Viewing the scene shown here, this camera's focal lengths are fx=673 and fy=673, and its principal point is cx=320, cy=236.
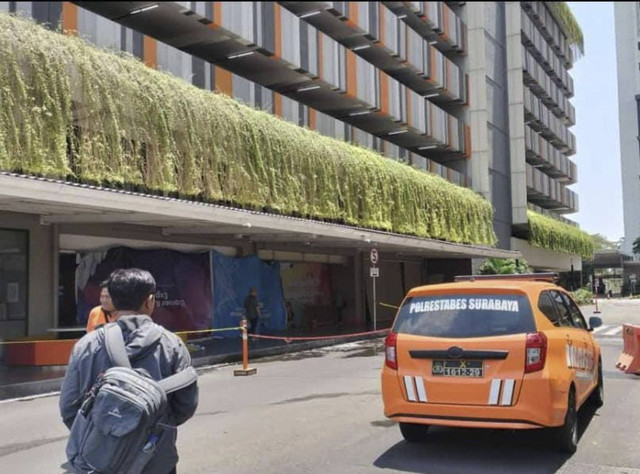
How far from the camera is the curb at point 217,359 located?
1098 cm

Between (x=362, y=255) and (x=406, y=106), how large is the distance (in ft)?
31.7

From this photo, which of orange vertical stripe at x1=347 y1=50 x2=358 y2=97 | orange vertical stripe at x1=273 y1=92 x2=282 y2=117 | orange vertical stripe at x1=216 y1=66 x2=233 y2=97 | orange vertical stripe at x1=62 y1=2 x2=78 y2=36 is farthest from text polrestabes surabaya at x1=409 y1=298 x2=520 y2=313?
orange vertical stripe at x1=347 y1=50 x2=358 y2=97

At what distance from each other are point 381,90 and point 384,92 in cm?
30

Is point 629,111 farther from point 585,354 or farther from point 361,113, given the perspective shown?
point 585,354

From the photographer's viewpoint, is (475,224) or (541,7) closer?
(475,224)

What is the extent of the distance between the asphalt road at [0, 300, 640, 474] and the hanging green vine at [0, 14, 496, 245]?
5.65m

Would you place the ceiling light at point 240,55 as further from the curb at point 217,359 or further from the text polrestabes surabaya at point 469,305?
the text polrestabes surabaya at point 469,305

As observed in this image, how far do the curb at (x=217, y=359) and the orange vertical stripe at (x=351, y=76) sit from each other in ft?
38.5

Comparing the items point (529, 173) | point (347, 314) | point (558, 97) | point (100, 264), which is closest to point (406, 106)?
point (347, 314)

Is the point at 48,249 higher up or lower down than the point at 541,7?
lower down

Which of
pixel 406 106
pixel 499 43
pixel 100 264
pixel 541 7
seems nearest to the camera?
pixel 100 264

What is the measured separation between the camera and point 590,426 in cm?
769

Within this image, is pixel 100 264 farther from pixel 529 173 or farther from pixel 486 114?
pixel 529 173

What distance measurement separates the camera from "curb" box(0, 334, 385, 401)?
11.0 meters
